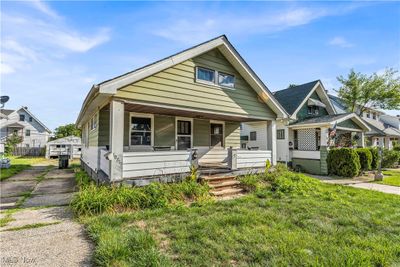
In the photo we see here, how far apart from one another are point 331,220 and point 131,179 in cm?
498

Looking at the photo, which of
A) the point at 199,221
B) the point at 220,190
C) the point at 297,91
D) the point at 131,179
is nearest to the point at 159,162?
the point at 131,179

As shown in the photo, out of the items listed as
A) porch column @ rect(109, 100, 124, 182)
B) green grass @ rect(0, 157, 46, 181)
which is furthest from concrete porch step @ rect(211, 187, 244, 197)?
green grass @ rect(0, 157, 46, 181)

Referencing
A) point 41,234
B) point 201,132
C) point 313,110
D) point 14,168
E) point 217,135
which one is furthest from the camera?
point 313,110

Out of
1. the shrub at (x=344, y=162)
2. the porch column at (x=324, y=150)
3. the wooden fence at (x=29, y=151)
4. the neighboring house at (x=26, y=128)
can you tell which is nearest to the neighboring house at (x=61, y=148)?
the wooden fence at (x=29, y=151)

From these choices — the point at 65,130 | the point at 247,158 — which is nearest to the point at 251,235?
the point at 247,158

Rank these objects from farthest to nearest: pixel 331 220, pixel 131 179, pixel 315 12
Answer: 1. pixel 315 12
2. pixel 131 179
3. pixel 331 220

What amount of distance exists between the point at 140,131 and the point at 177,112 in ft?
5.76

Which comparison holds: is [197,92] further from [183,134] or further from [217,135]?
[217,135]

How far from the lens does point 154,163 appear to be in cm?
647

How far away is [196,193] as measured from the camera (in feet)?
20.3

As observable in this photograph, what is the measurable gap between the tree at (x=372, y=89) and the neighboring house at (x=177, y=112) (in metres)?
20.1

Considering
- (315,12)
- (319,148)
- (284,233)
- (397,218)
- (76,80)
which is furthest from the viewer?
(319,148)

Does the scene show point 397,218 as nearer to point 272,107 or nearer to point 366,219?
point 366,219

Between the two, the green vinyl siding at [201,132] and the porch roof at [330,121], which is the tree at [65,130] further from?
the porch roof at [330,121]
